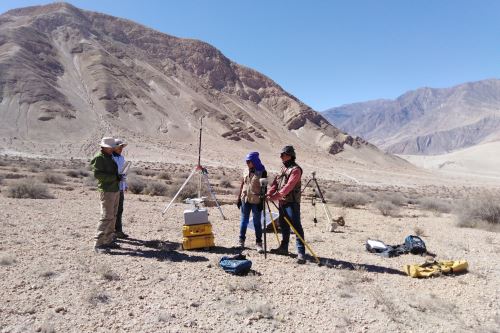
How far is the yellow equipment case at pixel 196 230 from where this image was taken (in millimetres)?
7371

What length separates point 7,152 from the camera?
130 ft

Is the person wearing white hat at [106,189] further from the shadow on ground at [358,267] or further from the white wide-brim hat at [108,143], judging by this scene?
the shadow on ground at [358,267]

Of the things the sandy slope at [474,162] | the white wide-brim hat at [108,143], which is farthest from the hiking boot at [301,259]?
the sandy slope at [474,162]

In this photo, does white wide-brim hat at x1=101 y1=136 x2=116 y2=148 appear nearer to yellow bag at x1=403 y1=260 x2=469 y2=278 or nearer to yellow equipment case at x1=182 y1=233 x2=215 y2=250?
yellow equipment case at x1=182 y1=233 x2=215 y2=250

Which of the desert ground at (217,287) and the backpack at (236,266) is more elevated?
the backpack at (236,266)

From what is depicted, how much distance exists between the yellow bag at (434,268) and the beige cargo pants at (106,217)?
5.14m

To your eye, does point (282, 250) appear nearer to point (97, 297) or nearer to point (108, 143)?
point (97, 297)

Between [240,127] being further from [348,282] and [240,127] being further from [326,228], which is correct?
[348,282]

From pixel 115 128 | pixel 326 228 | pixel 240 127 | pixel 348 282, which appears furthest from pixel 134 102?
pixel 348 282

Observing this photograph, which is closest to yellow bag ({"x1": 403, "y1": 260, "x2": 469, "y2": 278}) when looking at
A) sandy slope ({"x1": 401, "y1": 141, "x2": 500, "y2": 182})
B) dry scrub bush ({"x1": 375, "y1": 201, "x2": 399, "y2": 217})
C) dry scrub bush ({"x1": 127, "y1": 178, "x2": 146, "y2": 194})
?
dry scrub bush ({"x1": 375, "y1": 201, "x2": 399, "y2": 217})

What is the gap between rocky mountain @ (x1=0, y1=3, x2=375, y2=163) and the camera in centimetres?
5125

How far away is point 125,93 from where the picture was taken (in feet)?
206

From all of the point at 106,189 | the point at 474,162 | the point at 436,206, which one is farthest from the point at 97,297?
the point at 474,162

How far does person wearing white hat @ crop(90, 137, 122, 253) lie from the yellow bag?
5068 millimetres
